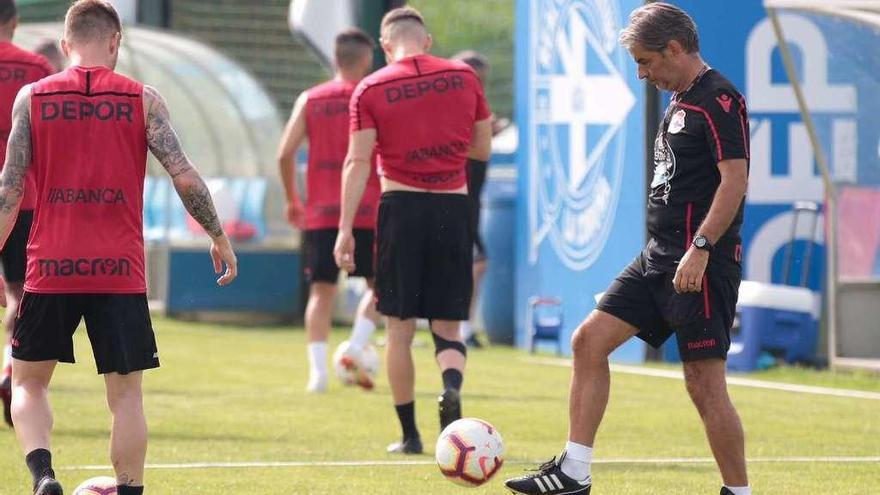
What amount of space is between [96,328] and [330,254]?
608 cm

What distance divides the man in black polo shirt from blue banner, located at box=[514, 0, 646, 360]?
8416 mm

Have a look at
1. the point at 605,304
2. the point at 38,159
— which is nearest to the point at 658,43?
the point at 605,304

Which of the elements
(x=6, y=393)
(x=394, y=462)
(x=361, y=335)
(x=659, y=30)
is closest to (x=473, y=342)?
(x=361, y=335)

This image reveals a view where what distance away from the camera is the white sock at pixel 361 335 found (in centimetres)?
1252

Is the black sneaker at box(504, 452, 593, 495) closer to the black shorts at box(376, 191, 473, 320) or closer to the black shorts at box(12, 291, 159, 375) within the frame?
the black shorts at box(12, 291, 159, 375)

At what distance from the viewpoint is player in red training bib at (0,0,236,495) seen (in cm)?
639

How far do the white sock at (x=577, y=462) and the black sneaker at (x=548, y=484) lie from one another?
0.02 m

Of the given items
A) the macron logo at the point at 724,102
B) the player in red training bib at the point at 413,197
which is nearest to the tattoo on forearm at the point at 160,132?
the macron logo at the point at 724,102

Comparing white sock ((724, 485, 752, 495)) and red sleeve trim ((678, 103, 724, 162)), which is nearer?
red sleeve trim ((678, 103, 724, 162))

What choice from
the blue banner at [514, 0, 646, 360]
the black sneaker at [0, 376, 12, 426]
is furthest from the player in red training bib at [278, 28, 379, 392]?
the blue banner at [514, 0, 646, 360]

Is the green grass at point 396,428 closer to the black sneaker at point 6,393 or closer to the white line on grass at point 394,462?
the white line on grass at point 394,462

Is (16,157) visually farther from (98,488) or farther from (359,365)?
(359,365)

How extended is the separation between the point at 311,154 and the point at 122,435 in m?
6.38

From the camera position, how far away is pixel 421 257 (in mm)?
9125
